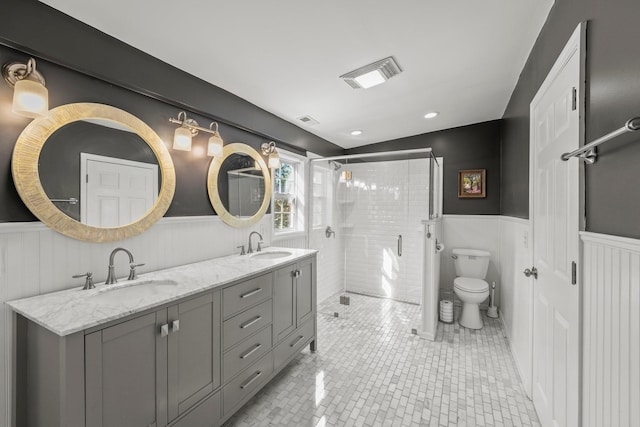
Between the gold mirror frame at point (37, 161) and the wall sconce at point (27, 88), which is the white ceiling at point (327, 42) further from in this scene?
the gold mirror frame at point (37, 161)

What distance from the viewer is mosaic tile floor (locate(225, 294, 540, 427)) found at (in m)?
1.73

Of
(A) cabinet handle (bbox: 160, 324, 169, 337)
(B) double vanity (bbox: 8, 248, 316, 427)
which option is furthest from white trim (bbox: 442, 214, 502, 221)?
(A) cabinet handle (bbox: 160, 324, 169, 337)

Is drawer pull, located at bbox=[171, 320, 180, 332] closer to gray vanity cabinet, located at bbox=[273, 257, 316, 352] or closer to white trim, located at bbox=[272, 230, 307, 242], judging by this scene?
gray vanity cabinet, located at bbox=[273, 257, 316, 352]

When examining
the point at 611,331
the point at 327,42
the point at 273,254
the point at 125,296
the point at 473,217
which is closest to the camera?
the point at 611,331

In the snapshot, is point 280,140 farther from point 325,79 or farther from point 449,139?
point 449,139

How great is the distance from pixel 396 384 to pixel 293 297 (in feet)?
3.36

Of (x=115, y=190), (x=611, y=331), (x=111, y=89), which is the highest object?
(x=111, y=89)

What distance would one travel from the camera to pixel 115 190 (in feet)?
5.34

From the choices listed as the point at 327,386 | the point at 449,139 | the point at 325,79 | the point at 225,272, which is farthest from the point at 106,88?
the point at 449,139

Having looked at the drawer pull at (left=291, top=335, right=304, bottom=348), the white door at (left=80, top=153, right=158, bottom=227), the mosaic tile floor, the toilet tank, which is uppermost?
the white door at (left=80, top=153, right=158, bottom=227)

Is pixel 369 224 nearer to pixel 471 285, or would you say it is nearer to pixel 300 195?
pixel 300 195

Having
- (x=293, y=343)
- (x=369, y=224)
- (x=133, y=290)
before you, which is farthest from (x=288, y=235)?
(x=133, y=290)

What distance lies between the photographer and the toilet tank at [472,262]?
3314 mm

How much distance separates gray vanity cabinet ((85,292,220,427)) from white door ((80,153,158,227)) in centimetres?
72
